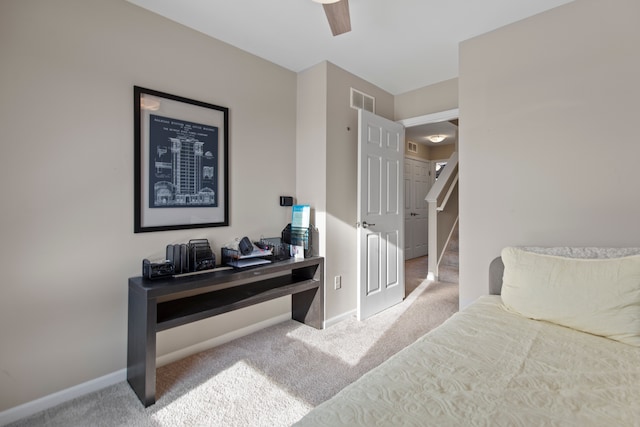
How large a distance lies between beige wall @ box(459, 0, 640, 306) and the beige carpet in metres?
0.99

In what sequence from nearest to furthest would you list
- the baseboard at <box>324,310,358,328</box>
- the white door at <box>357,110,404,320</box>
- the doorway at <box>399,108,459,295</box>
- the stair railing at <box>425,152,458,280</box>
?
1. the baseboard at <box>324,310,358,328</box>
2. the white door at <box>357,110,404,320</box>
3. the stair railing at <box>425,152,458,280</box>
4. the doorway at <box>399,108,459,295</box>

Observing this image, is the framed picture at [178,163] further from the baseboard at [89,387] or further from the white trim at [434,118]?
the white trim at [434,118]

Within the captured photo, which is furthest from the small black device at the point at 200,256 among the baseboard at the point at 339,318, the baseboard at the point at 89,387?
the baseboard at the point at 339,318

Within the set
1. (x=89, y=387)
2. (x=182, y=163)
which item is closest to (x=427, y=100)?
→ (x=182, y=163)

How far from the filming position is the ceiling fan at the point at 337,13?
1.62 metres

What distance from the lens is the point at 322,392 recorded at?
6.00 ft

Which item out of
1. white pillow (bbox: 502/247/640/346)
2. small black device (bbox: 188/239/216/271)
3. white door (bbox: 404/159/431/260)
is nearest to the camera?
white pillow (bbox: 502/247/640/346)

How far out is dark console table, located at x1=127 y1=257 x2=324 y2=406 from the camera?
1.76 meters

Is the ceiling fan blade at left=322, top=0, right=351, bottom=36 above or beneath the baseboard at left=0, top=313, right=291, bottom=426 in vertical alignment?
above

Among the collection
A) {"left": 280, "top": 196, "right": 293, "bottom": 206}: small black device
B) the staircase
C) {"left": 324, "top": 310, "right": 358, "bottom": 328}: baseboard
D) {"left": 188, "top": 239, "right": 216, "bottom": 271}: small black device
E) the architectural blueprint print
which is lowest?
{"left": 324, "top": 310, "right": 358, "bottom": 328}: baseboard

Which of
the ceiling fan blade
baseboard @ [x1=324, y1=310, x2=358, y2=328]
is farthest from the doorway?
the ceiling fan blade

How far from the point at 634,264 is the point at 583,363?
654 millimetres

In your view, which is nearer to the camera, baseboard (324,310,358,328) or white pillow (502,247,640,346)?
white pillow (502,247,640,346)

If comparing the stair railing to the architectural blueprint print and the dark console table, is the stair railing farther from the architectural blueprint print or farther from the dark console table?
the architectural blueprint print
